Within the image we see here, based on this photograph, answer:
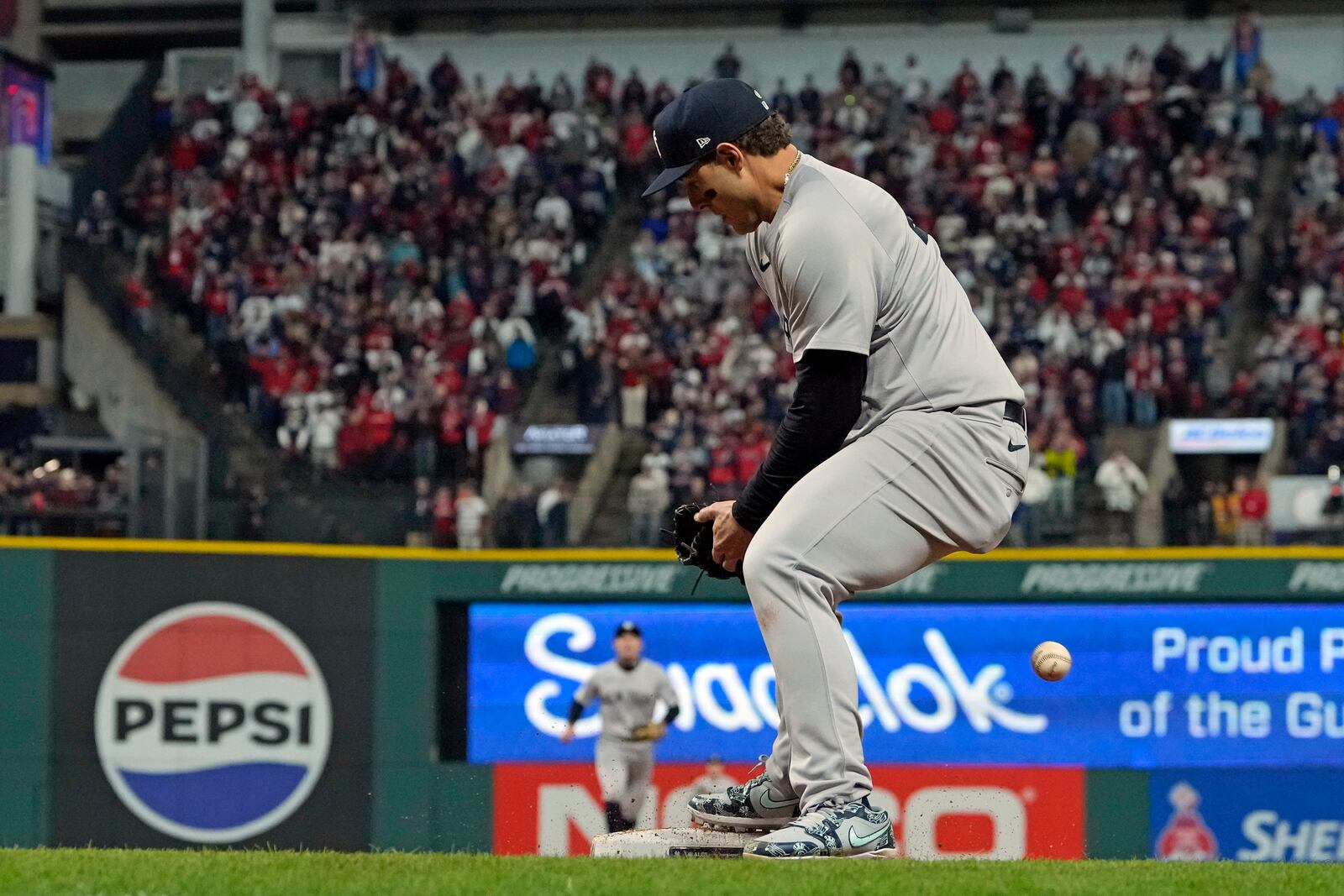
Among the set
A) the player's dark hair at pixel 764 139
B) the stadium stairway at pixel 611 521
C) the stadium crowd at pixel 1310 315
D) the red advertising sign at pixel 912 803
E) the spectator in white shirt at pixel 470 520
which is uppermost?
the player's dark hair at pixel 764 139

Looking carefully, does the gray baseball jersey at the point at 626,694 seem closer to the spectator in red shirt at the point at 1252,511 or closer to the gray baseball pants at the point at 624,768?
the gray baseball pants at the point at 624,768

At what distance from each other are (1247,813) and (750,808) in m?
9.50

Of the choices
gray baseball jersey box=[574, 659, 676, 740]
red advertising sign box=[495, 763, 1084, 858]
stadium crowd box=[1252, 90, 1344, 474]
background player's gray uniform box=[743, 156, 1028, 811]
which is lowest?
red advertising sign box=[495, 763, 1084, 858]

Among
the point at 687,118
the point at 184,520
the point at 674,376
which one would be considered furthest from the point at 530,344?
the point at 687,118

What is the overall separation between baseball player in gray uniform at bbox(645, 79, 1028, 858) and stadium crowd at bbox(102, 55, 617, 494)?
1284 centimetres

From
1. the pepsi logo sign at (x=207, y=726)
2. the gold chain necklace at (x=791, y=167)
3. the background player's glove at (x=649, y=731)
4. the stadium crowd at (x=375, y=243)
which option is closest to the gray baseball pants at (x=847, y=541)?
the gold chain necklace at (x=791, y=167)

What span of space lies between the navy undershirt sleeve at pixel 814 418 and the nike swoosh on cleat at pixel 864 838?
925 mm

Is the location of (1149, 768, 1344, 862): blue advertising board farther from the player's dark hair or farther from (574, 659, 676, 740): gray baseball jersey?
the player's dark hair

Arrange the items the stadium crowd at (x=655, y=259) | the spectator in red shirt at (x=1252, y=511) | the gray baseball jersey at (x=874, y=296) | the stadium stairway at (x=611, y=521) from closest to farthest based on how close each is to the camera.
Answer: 1. the gray baseball jersey at (x=874, y=296)
2. the spectator in red shirt at (x=1252, y=511)
3. the stadium stairway at (x=611, y=521)
4. the stadium crowd at (x=655, y=259)

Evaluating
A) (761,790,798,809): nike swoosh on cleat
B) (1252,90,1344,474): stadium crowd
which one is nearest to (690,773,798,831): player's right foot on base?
(761,790,798,809): nike swoosh on cleat

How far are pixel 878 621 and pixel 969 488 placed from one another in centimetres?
918

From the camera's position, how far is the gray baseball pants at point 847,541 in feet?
16.6

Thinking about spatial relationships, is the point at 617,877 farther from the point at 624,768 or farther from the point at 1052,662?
the point at 624,768

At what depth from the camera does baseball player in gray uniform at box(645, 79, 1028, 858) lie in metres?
4.99
